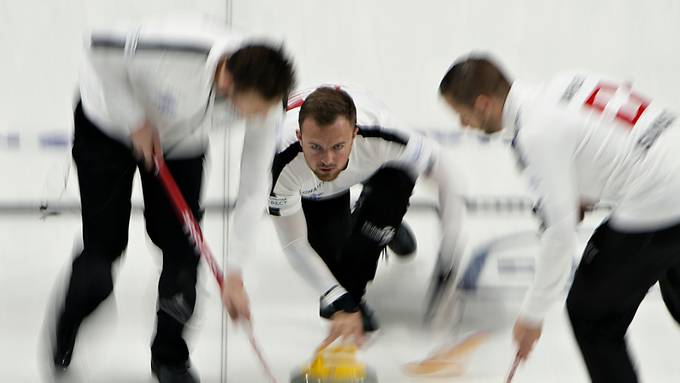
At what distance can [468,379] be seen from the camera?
206 cm

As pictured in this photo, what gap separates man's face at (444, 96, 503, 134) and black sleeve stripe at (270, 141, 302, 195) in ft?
1.55

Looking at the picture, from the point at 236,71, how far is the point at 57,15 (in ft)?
6.72

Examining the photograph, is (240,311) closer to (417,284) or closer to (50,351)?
(50,351)

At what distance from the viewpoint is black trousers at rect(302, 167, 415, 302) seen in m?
2.16

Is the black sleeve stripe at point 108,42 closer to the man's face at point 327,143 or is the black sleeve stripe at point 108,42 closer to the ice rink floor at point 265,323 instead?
the man's face at point 327,143

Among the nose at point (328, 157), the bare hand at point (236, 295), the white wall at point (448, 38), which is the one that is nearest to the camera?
the bare hand at point (236, 295)

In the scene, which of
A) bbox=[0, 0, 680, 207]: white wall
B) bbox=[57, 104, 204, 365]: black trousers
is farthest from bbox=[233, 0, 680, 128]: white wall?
bbox=[57, 104, 204, 365]: black trousers

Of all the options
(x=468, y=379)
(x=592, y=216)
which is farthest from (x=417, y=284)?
(x=592, y=216)

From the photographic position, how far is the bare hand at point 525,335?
1.64 metres

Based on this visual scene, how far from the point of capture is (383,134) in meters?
2.03

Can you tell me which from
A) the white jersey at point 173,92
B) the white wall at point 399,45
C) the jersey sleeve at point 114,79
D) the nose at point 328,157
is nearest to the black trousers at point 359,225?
the nose at point 328,157

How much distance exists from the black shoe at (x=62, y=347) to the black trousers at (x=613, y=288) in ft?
3.38

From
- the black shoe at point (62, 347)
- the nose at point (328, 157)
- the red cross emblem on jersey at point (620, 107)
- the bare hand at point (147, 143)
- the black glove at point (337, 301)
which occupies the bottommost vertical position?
the black shoe at point (62, 347)

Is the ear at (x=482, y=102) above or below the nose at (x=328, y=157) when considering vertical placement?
above
